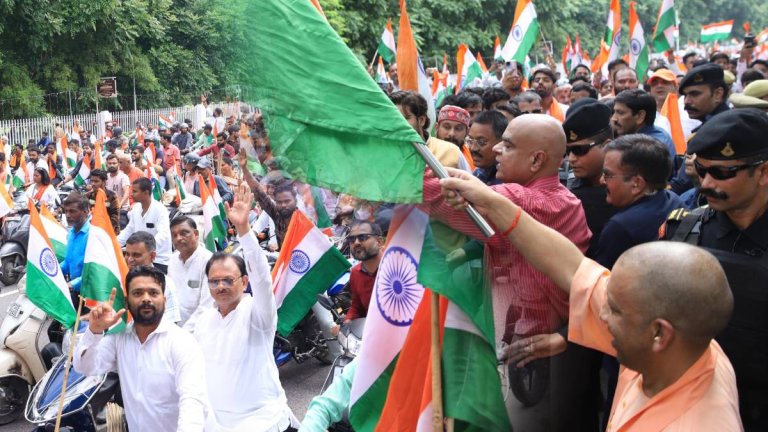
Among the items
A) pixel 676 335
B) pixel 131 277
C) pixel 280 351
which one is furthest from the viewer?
pixel 280 351

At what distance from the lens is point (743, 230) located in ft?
8.39

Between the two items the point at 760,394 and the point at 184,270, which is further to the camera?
the point at 184,270

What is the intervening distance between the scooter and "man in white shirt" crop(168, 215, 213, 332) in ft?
3.81

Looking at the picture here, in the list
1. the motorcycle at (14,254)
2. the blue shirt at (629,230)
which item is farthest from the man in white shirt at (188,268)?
the motorcycle at (14,254)

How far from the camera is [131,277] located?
429cm

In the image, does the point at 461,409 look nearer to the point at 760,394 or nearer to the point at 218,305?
the point at 760,394

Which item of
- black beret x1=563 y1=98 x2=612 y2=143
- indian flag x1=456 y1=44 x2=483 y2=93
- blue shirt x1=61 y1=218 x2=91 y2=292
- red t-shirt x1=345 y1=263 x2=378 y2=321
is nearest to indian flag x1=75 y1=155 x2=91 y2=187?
indian flag x1=456 y1=44 x2=483 y2=93

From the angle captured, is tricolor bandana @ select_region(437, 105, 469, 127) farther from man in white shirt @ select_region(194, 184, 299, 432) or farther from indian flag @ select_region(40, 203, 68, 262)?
indian flag @ select_region(40, 203, 68, 262)

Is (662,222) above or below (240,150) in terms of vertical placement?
below

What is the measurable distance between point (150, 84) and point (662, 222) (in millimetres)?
24645

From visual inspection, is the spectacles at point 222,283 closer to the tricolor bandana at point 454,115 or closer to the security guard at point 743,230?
the tricolor bandana at point 454,115

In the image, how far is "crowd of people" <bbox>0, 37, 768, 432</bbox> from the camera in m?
1.88

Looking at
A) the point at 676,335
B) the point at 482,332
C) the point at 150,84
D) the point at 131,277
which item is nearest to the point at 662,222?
the point at 482,332

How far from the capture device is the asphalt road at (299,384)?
20.0 feet
